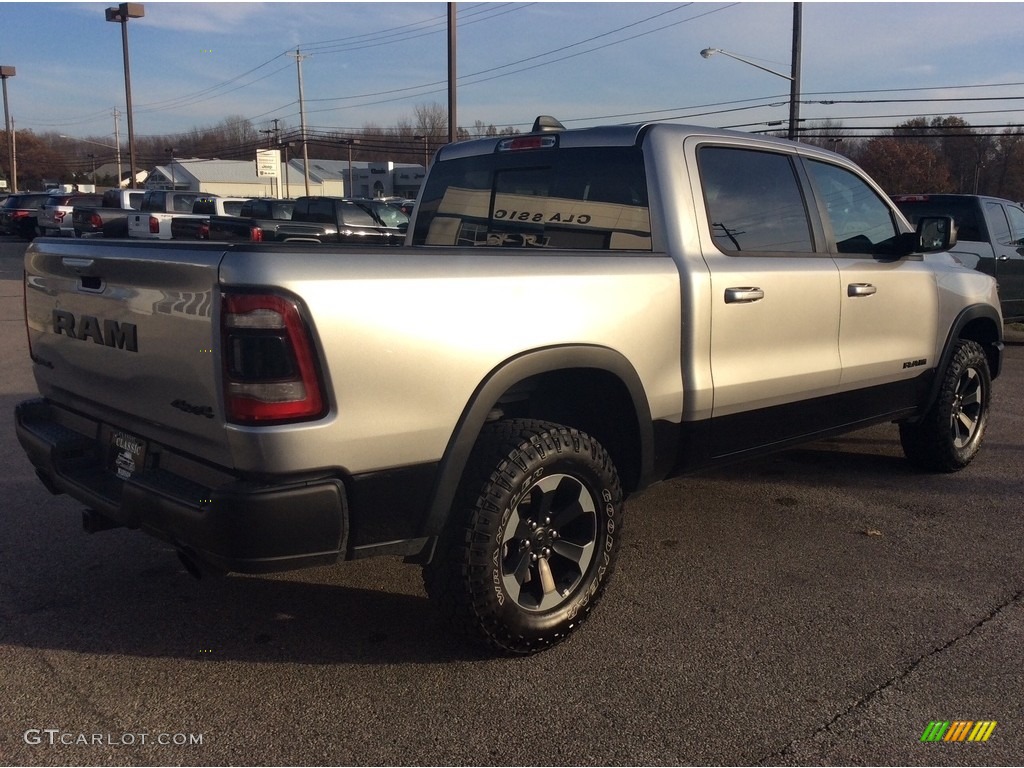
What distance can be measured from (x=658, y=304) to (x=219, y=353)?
1739 millimetres

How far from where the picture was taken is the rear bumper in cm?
259

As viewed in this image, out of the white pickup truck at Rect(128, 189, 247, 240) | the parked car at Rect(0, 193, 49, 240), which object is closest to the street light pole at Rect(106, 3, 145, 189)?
the parked car at Rect(0, 193, 49, 240)

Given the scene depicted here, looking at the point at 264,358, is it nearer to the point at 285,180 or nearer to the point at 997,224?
the point at 997,224

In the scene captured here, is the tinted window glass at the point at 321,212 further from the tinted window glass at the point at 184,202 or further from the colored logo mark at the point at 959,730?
the colored logo mark at the point at 959,730

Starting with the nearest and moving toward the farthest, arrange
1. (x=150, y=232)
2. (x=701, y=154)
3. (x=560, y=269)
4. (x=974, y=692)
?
1. (x=974, y=692)
2. (x=560, y=269)
3. (x=701, y=154)
4. (x=150, y=232)

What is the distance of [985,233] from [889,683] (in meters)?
8.76

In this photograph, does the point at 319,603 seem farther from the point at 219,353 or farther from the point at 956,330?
the point at 956,330

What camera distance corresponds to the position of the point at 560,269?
3240mm

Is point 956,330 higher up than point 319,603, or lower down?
higher up

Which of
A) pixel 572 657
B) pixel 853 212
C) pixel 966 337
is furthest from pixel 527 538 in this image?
pixel 966 337

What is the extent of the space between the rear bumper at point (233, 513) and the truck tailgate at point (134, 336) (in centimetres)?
10

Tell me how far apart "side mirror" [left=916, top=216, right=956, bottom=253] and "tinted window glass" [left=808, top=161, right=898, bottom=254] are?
0.49 ft

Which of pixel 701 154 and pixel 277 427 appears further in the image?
pixel 701 154

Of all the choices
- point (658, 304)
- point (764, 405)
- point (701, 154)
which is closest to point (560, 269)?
point (658, 304)
